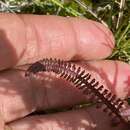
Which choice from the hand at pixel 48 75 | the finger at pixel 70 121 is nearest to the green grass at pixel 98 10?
the hand at pixel 48 75

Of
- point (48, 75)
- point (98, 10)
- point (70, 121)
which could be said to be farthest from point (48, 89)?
point (98, 10)

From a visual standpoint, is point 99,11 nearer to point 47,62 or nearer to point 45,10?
point 45,10

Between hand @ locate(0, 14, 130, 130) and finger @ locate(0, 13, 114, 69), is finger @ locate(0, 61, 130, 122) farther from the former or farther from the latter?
finger @ locate(0, 13, 114, 69)

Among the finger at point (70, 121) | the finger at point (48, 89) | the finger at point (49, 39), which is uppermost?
the finger at point (49, 39)

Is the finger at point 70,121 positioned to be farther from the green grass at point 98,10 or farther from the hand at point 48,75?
the green grass at point 98,10

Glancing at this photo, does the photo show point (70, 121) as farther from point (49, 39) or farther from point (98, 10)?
point (98, 10)

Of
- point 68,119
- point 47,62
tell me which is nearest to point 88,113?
point 68,119
